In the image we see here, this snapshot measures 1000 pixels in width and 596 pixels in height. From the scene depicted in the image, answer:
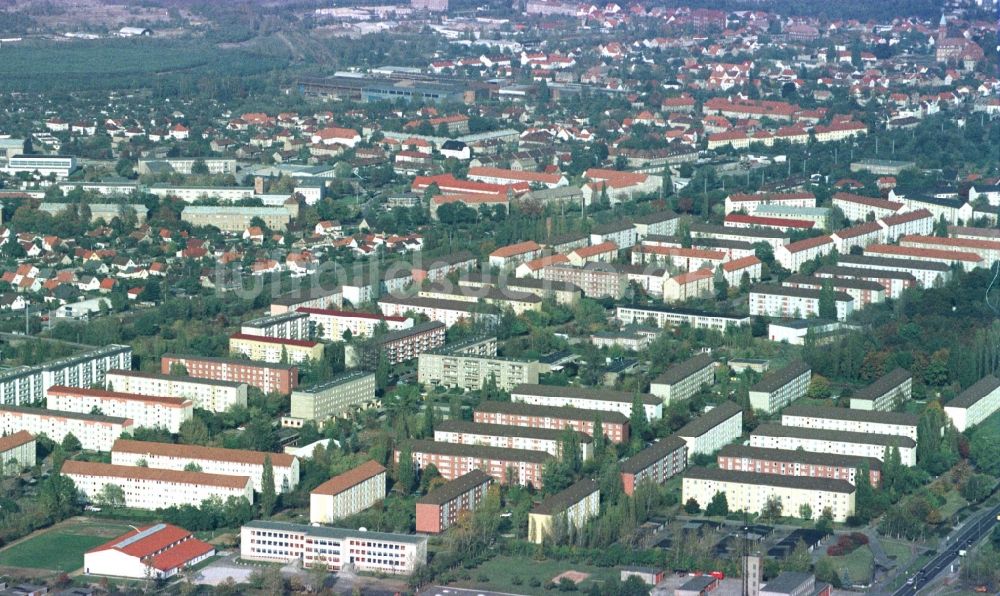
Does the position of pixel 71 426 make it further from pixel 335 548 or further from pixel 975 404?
pixel 975 404

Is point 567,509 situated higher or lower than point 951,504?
higher

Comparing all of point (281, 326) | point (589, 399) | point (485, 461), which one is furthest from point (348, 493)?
point (281, 326)

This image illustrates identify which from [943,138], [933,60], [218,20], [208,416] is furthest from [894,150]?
[218,20]

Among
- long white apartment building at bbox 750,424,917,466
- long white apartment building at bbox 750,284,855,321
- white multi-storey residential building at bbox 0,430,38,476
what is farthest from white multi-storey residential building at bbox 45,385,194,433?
long white apartment building at bbox 750,284,855,321

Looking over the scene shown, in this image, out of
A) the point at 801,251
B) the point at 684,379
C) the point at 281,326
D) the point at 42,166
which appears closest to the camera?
the point at 684,379

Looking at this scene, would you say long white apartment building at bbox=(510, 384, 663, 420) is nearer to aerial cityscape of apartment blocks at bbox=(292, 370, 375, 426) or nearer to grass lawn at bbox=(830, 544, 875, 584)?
aerial cityscape of apartment blocks at bbox=(292, 370, 375, 426)

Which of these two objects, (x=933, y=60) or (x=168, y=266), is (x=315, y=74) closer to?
(x=933, y=60)
